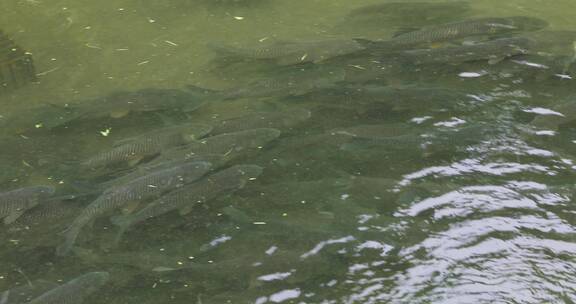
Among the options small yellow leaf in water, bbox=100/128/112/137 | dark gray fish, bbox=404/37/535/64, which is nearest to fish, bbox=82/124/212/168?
small yellow leaf in water, bbox=100/128/112/137

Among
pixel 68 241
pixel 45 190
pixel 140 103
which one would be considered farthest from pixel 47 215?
pixel 140 103

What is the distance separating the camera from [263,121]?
233 inches

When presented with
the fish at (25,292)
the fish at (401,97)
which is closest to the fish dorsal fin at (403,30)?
the fish at (401,97)

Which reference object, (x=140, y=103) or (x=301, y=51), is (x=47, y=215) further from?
(x=301, y=51)

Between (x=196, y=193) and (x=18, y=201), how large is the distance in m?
1.24

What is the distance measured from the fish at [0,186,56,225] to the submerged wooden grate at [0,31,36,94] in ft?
8.48

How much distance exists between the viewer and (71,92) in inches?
279

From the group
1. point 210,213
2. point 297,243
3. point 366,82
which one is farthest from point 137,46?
point 297,243

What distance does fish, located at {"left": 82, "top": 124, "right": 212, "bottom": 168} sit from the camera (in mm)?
5426

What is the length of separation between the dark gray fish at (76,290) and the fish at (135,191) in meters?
0.49

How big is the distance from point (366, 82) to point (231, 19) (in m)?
2.73

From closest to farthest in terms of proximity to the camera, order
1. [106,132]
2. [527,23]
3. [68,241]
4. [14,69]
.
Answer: [68,241], [106,132], [14,69], [527,23]

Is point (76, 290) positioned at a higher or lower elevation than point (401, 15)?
lower

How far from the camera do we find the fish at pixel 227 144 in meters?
5.42
